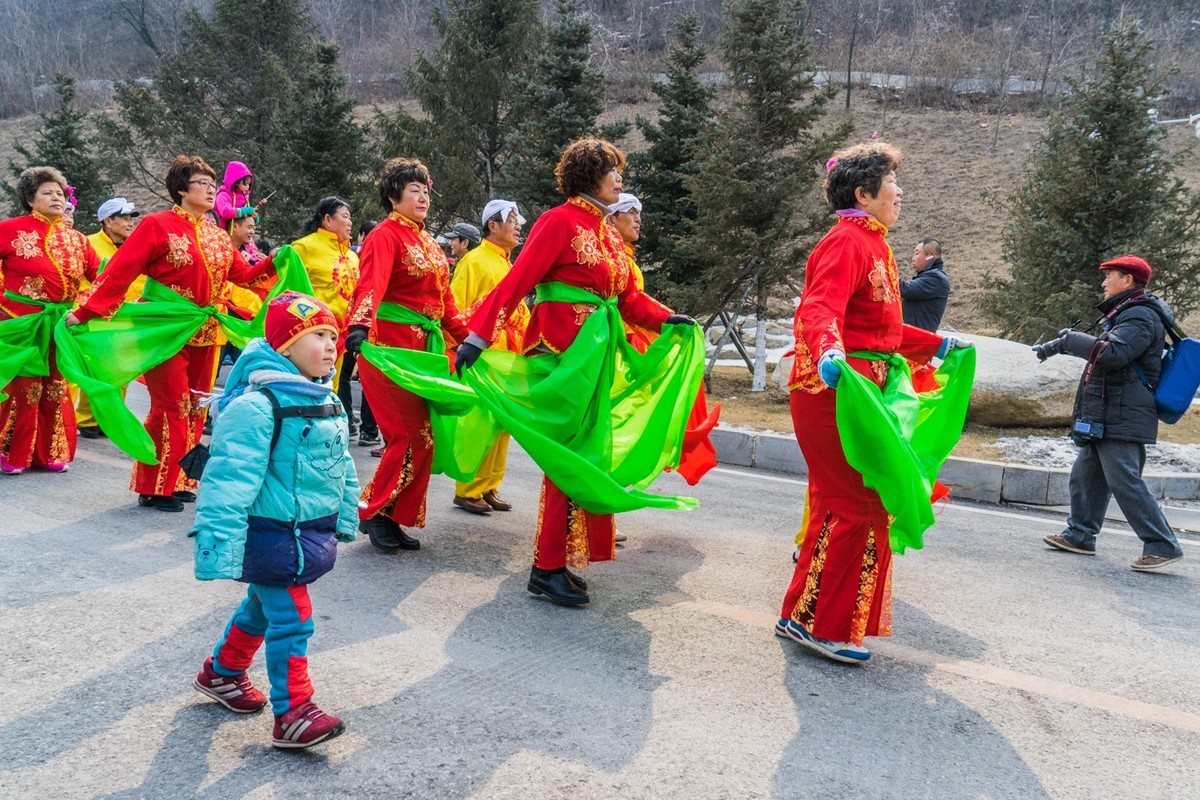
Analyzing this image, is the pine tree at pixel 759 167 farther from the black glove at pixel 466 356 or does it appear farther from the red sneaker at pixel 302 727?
the red sneaker at pixel 302 727

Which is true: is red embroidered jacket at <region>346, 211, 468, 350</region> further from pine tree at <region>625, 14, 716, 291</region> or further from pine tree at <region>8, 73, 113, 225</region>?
pine tree at <region>8, 73, 113, 225</region>

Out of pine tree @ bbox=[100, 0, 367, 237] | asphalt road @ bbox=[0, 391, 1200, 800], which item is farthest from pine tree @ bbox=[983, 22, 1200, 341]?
pine tree @ bbox=[100, 0, 367, 237]

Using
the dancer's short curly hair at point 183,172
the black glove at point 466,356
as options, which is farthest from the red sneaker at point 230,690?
the dancer's short curly hair at point 183,172

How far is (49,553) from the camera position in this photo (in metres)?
5.26

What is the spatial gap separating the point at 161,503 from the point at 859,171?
4784 mm

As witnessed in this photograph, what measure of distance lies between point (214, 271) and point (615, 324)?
3.17m

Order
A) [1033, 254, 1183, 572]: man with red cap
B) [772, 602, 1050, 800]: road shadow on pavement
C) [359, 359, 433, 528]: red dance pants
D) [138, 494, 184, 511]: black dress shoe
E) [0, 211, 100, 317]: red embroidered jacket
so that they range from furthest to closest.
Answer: [0, 211, 100, 317]: red embroidered jacket
[138, 494, 184, 511]: black dress shoe
[1033, 254, 1183, 572]: man with red cap
[359, 359, 433, 528]: red dance pants
[772, 602, 1050, 800]: road shadow on pavement

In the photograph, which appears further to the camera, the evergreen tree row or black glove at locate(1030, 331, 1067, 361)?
the evergreen tree row

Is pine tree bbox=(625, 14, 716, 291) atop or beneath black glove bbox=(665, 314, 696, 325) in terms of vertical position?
atop

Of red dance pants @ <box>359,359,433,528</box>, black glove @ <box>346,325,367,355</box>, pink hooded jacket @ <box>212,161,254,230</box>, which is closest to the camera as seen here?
black glove @ <box>346,325,367,355</box>

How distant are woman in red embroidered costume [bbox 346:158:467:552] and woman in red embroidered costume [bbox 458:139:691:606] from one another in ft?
3.10

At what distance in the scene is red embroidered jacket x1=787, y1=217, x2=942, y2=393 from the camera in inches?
160

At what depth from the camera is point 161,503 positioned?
6.41 m

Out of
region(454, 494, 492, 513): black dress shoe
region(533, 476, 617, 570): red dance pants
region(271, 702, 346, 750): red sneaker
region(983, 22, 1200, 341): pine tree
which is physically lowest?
region(271, 702, 346, 750): red sneaker
